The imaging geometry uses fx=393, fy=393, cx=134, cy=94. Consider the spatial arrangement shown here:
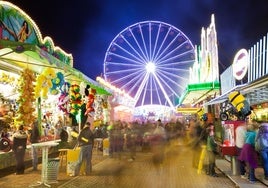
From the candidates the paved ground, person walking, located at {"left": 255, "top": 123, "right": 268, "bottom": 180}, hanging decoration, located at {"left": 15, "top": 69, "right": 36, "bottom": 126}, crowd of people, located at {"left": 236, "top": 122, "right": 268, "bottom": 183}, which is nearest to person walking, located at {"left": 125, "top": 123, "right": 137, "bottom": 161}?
the paved ground

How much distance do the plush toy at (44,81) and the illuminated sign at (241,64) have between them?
8916mm

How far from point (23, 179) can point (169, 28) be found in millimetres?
27122

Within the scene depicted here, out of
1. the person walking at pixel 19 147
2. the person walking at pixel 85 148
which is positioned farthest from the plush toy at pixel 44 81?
the person walking at pixel 85 148

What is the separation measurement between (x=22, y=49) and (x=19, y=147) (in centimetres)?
Answer: 336

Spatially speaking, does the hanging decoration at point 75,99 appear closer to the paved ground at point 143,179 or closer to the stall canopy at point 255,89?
the paved ground at point 143,179

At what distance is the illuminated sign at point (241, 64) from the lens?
17.4 meters

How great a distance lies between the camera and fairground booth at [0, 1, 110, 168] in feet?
38.2

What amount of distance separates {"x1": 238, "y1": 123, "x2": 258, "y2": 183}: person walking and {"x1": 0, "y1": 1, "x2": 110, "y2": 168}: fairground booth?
594 centimetres

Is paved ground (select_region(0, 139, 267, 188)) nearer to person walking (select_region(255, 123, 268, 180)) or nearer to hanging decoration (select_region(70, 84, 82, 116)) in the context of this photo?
person walking (select_region(255, 123, 268, 180))

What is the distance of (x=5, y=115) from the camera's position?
488 inches

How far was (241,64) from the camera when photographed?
1795 cm

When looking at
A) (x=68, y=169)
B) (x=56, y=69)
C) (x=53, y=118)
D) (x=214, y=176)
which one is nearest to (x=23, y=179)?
(x=68, y=169)

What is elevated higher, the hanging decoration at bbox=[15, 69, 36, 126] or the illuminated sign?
the illuminated sign

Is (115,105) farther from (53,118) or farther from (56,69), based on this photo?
(56,69)
